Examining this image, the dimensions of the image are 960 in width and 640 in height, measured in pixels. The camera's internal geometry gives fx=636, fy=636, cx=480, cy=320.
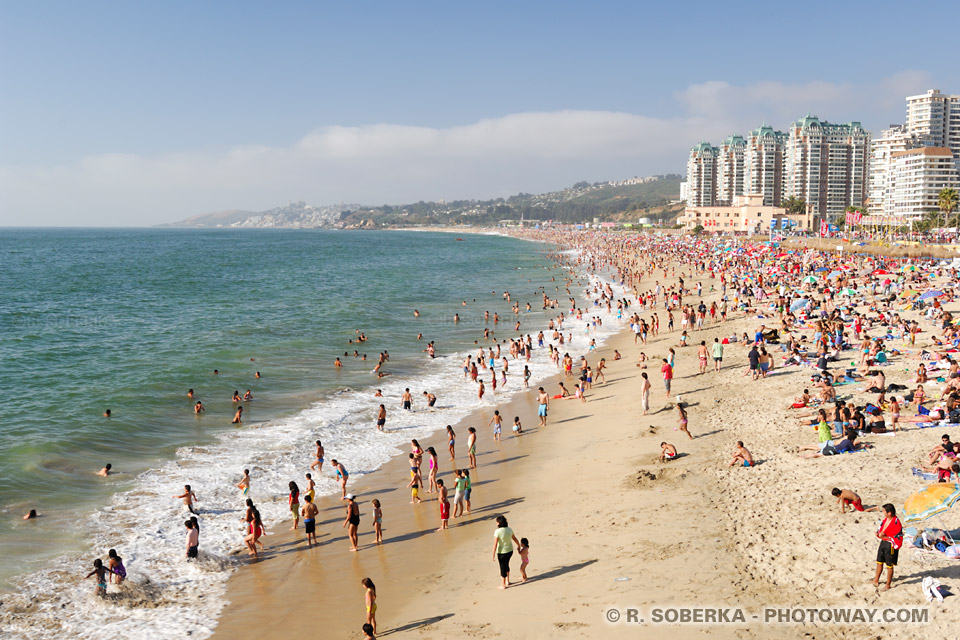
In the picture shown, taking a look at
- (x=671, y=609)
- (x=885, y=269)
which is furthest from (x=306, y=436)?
(x=885, y=269)

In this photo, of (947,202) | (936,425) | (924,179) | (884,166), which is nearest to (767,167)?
(884,166)

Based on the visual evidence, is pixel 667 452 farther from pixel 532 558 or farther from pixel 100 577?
pixel 100 577

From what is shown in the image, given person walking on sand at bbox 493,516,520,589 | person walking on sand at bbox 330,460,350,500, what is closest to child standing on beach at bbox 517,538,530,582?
person walking on sand at bbox 493,516,520,589

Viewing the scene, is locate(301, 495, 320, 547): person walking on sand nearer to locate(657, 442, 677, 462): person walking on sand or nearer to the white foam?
the white foam

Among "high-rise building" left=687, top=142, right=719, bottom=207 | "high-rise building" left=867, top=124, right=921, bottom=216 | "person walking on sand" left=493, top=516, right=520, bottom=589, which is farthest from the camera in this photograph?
"high-rise building" left=687, top=142, right=719, bottom=207

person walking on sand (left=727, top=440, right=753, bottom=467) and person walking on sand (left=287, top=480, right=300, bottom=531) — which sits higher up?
person walking on sand (left=727, top=440, right=753, bottom=467)

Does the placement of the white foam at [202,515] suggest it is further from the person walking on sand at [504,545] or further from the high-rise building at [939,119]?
the high-rise building at [939,119]
